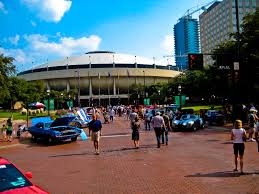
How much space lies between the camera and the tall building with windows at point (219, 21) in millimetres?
157125

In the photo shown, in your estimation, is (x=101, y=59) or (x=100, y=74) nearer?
(x=100, y=74)

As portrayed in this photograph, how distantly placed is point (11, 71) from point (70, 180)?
101 ft

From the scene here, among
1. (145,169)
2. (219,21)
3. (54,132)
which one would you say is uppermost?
(219,21)

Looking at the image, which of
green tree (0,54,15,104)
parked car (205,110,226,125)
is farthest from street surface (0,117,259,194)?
green tree (0,54,15,104)

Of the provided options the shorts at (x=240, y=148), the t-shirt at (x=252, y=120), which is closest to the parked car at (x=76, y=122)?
the t-shirt at (x=252, y=120)

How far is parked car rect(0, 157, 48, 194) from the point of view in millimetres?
6316

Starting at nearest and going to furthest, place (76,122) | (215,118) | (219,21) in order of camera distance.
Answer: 1. (215,118)
2. (76,122)
3. (219,21)

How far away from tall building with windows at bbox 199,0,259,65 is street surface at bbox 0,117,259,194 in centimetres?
13152

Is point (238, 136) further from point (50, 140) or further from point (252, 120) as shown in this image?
point (50, 140)

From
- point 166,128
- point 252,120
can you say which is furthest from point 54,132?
point 252,120

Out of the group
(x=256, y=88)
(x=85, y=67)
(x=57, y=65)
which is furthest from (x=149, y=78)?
(x=256, y=88)

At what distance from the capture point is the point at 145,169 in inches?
498

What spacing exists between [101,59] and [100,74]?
39.1ft

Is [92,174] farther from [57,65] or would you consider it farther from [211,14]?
[211,14]
